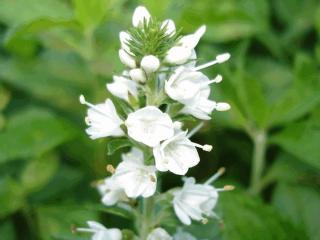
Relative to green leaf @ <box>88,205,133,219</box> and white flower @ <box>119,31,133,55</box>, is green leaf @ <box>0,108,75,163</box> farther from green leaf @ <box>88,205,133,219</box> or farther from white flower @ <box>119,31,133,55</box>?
white flower @ <box>119,31,133,55</box>

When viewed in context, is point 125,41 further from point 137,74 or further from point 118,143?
point 118,143

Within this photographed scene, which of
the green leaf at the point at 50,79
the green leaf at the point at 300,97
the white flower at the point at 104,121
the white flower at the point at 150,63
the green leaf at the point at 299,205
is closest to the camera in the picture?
the white flower at the point at 150,63

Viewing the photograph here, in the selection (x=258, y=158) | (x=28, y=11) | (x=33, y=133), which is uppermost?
(x=28, y=11)

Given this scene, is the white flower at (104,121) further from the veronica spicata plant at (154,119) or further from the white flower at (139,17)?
the white flower at (139,17)

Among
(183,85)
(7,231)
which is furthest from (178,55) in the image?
(7,231)

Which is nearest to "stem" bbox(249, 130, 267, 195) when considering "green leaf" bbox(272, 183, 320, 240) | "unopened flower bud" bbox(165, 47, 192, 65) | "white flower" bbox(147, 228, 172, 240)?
"green leaf" bbox(272, 183, 320, 240)

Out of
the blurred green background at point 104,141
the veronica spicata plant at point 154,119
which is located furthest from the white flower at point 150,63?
the blurred green background at point 104,141
